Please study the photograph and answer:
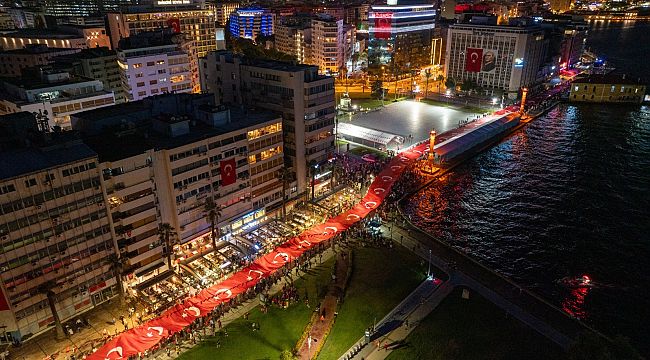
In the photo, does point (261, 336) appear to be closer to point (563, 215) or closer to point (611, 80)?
point (563, 215)

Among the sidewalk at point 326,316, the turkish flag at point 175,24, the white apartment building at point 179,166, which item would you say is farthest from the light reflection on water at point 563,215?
the turkish flag at point 175,24

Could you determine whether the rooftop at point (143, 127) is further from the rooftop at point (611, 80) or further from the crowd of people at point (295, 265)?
the rooftop at point (611, 80)

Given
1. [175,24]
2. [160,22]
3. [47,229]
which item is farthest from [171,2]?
[47,229]

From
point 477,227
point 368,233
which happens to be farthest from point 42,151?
point 477,227

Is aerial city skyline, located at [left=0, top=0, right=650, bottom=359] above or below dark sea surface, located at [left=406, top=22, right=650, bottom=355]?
above

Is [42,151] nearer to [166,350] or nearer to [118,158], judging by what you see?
[118,158]

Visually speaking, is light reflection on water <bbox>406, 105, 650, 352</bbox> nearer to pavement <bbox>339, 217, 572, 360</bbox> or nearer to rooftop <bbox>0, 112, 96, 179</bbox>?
pavement <bbox>339, 217, 572, 360</bbox>

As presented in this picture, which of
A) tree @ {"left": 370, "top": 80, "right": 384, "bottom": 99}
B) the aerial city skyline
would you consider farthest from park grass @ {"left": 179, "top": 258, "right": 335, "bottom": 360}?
tree @ {"left": 370, "top": 80, "right": 384, "bottom": 99}
